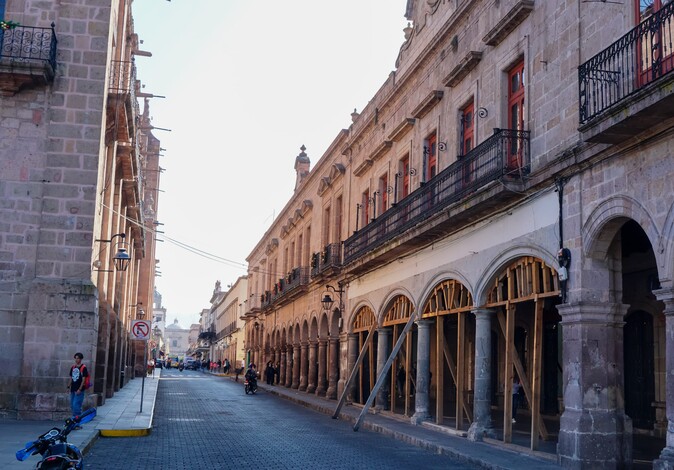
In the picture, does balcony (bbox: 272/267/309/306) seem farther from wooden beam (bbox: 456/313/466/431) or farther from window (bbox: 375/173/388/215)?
wooden beam (bbox: 456/313/466/431)

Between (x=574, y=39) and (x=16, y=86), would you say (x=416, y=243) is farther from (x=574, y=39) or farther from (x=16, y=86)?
(x=16, y=86)

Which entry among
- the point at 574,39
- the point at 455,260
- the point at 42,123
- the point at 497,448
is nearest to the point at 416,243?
the point at 455,260

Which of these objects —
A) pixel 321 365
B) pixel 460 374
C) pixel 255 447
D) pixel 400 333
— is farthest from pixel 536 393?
pixel 321 365

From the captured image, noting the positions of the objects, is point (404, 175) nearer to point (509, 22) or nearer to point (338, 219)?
point (509, 22)

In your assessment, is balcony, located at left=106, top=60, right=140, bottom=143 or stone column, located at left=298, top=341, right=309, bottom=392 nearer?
balcony, located at left=106, top=60, right=140, bottom=143

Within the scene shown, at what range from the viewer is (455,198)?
52.6 feet

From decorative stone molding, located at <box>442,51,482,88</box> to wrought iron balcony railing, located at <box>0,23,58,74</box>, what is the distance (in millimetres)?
8633

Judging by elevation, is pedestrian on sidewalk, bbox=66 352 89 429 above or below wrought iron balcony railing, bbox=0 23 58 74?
below

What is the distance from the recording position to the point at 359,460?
12547 millimetres

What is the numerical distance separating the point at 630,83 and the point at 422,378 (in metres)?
9.69

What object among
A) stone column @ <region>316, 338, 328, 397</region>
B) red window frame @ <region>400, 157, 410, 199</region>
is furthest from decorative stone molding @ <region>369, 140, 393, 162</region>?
stone column @ <region>316, 338, 328, 397</region>

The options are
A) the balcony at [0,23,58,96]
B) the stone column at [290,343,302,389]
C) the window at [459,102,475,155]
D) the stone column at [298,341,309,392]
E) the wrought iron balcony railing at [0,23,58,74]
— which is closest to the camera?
the balcony at [0,23,58,96]

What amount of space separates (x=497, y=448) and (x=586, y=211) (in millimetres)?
4557

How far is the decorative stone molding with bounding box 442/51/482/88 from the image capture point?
1645 centimetres
